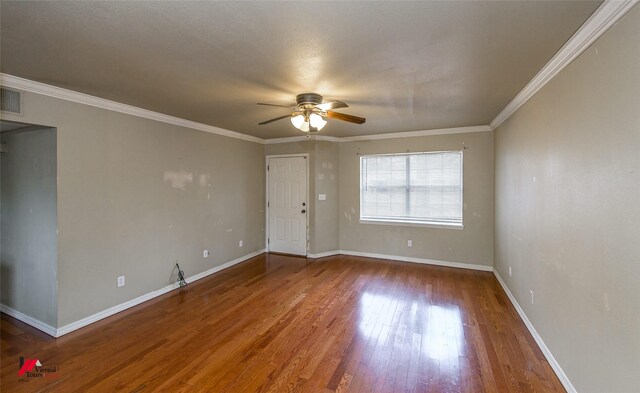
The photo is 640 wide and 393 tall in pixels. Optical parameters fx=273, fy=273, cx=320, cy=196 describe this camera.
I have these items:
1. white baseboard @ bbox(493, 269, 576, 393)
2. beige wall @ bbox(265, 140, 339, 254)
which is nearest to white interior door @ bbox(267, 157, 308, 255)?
beige wall @ bbox(265, 140, 339, 254)

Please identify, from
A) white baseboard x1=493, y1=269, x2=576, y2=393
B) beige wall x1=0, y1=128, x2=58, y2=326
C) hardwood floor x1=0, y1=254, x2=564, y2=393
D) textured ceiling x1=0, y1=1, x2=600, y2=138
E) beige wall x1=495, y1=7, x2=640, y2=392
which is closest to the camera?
beige wall x1=495, y1=7, x2=640, y2=392

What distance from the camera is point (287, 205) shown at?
550 cm

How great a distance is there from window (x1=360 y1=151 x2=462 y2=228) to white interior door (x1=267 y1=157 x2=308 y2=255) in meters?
1.17

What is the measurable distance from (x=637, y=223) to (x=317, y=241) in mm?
4338

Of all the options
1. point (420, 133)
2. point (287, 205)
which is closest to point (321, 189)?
point (287, 205)

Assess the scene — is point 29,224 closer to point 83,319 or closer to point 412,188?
point 83,319

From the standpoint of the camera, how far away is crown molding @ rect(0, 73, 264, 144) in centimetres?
233

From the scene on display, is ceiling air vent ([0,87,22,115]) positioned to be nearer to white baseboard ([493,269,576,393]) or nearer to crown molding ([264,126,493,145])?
crown molding ([264,126,493,145])

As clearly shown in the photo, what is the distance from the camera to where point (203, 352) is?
7.76 ft

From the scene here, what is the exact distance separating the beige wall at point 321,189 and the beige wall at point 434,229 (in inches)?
6.5

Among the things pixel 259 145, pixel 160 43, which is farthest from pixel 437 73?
pixel 259 145

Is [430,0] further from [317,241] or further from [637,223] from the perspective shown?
[317,241]

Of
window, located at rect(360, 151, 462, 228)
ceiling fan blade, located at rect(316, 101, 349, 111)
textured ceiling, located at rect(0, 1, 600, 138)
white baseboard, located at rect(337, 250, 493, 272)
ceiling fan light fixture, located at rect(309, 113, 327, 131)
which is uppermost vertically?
textured ceiling, located at rect(0, 1, 600, 138)

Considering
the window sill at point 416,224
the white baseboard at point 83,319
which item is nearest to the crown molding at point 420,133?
the window sill at point 416,224
